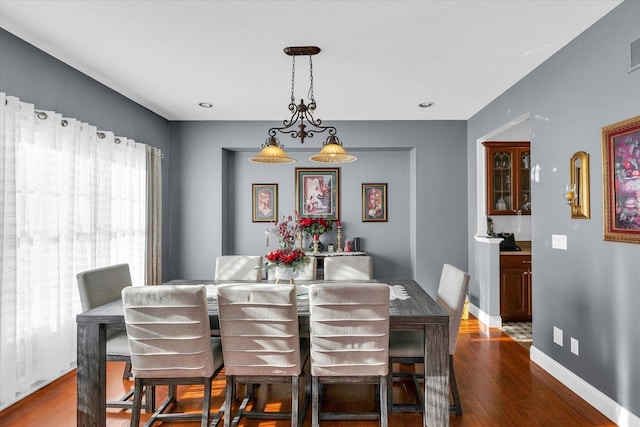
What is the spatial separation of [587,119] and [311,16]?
211 centimetres

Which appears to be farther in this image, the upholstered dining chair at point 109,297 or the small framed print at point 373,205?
the small framed print at point 373,205

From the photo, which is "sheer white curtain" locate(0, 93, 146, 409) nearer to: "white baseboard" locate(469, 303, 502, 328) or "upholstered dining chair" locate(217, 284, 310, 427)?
"upholstered dining chair" locate(217, 284, 310, 427)

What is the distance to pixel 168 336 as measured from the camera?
2203mm

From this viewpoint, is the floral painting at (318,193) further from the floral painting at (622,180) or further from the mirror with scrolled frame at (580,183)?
the floral painting at (622,180)

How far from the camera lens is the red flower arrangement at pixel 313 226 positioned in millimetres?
5398

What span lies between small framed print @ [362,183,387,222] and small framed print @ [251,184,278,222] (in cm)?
130

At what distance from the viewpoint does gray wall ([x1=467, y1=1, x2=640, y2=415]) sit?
2.42 meters

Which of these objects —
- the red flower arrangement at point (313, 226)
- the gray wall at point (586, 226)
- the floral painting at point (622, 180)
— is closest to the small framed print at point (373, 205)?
the red flower arrangement at point (313, 226)

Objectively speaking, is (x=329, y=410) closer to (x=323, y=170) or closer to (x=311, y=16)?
(x=311, y=16)

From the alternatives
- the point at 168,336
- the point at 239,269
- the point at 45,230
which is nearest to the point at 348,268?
the point at 239,269

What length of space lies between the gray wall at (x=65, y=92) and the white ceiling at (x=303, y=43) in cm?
10

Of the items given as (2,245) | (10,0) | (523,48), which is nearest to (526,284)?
(523,48)

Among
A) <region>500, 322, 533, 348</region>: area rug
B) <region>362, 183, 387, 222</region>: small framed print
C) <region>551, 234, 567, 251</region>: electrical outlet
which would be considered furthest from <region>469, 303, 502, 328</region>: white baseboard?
<region>362, 183, 387, 222</region>: small framed print

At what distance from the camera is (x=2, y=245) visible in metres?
2.63
